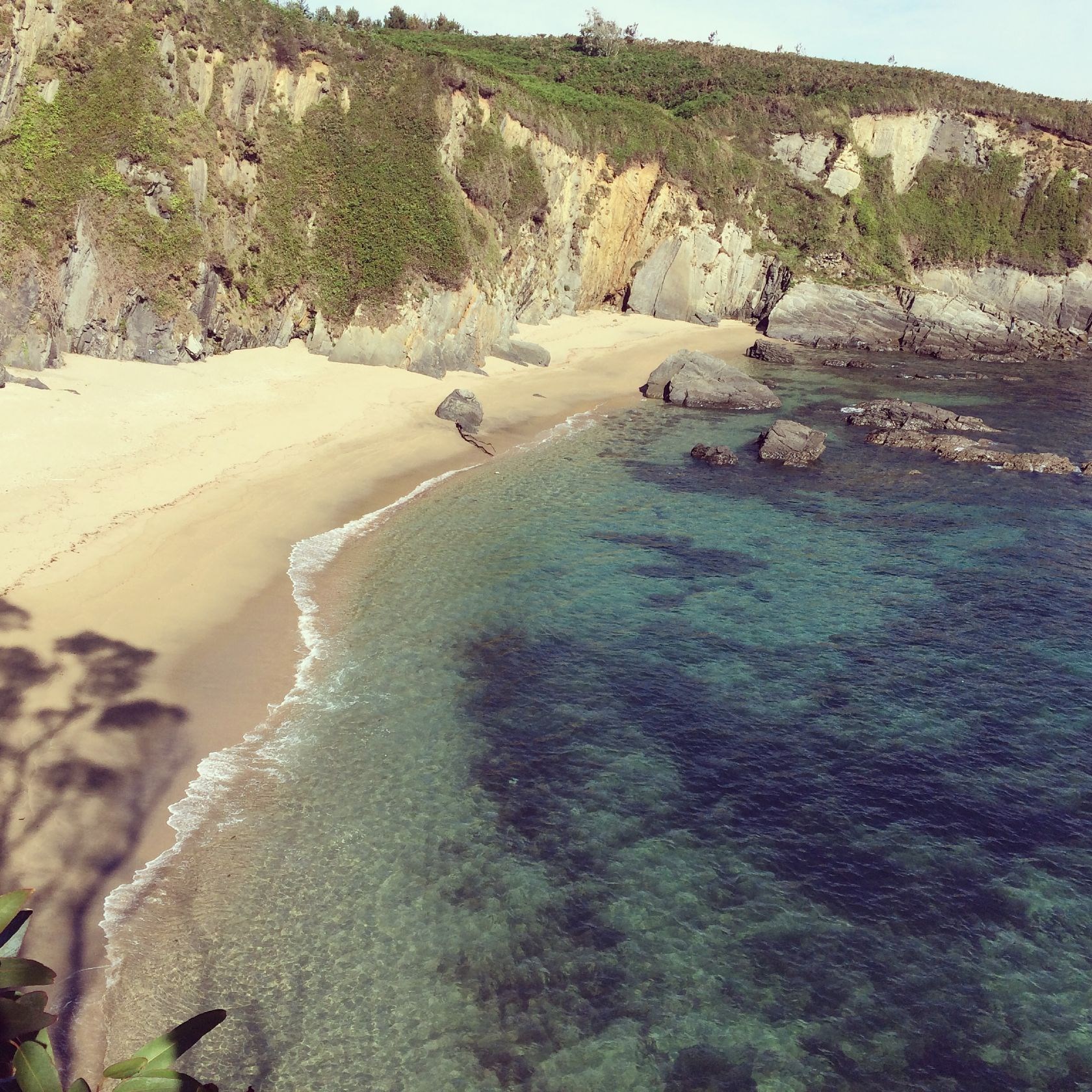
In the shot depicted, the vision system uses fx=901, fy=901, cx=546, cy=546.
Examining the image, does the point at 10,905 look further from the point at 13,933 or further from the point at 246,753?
the point at 246,753

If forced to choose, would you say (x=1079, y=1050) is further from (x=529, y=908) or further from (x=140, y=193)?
(x=140, y=193)

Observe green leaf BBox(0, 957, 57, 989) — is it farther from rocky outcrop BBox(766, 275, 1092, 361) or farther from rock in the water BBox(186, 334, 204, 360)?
rocky outcrop BBox(766, 275, 1092, 361)

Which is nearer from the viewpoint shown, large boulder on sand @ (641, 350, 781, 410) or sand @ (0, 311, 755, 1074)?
sand @ (0, 311, 755, 1074)

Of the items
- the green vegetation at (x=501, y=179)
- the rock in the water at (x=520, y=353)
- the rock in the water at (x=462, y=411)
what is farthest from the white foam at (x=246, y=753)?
the green vegetation at (x=501, y=179)

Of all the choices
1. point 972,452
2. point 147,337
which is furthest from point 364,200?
point 972,452

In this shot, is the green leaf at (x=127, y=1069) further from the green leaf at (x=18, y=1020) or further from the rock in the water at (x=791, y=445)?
the rock in the water at (x=791, y=445)

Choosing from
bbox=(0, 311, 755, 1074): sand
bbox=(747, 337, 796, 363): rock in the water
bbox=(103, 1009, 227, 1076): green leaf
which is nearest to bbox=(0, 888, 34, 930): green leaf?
bbox=(103, 1009, 227, 1076): green leaf
